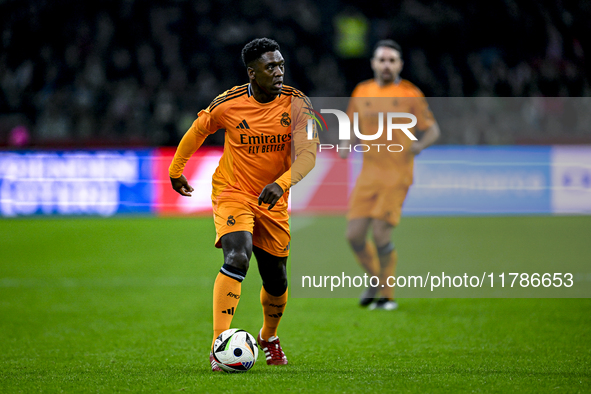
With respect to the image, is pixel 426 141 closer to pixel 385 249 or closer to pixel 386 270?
pixel 385 249

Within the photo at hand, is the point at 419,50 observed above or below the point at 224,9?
below

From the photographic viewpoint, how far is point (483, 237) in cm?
1052

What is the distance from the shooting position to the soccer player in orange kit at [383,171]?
6.11 meters

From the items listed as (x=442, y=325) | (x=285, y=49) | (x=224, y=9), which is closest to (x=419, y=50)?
(x=285, y=49)

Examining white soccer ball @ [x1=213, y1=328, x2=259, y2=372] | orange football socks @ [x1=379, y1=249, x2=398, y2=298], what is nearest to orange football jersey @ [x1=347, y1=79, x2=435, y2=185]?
orange football socks @ [x1=379, y1=249, x2=398, y2=298]

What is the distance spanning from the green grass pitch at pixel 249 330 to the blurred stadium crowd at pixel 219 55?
5.67 meters

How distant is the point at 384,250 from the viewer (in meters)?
6.21

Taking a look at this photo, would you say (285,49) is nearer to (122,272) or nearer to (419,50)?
(419,50)

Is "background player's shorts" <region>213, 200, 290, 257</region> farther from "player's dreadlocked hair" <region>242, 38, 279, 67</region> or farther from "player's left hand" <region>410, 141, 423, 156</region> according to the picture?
"player's left hand" <region>410, 141, 423, 156</region>

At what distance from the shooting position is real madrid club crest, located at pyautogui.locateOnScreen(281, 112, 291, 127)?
3.88 metres

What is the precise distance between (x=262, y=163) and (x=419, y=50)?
1430cm

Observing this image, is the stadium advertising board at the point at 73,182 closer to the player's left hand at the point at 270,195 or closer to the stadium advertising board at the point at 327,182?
the stadium advertising board at the point at 327,182

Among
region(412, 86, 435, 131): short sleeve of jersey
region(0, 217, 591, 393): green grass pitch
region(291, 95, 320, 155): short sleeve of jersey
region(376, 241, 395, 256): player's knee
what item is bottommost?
region(0, 217, 591, 393): green grass pitch

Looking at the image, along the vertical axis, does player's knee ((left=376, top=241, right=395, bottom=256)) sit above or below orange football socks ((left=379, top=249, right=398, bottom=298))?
above
